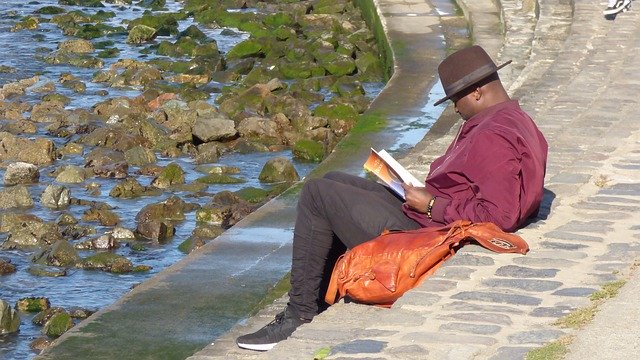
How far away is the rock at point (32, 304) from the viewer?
9.19 m

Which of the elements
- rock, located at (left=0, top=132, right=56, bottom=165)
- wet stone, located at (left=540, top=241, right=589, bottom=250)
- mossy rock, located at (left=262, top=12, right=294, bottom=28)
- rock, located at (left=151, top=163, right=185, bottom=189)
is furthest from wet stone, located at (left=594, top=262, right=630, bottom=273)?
mossy rock, located at (left=262, top=12, right=294, bottom=28)

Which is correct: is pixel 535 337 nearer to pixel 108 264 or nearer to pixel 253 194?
pixel 108 264

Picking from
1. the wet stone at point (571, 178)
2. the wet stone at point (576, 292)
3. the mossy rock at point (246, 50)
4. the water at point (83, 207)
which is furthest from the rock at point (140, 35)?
the wet stone at point (576, 292)

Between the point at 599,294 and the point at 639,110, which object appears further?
the point at 639,110

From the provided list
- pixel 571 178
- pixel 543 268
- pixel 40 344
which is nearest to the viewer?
pixel 543 268

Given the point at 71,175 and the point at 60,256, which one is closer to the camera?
the point at 60,256

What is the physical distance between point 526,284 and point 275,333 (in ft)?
4.06

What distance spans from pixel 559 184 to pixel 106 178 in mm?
6019

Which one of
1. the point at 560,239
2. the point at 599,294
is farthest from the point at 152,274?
the point at 599,294

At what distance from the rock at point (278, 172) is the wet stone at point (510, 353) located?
23.5ft

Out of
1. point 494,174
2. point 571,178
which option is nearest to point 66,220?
point 571,178

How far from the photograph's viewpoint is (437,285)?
6039mm

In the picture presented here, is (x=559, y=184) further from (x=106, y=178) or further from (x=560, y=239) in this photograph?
(x=106, y=178)

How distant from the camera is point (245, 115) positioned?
14.5 meters
